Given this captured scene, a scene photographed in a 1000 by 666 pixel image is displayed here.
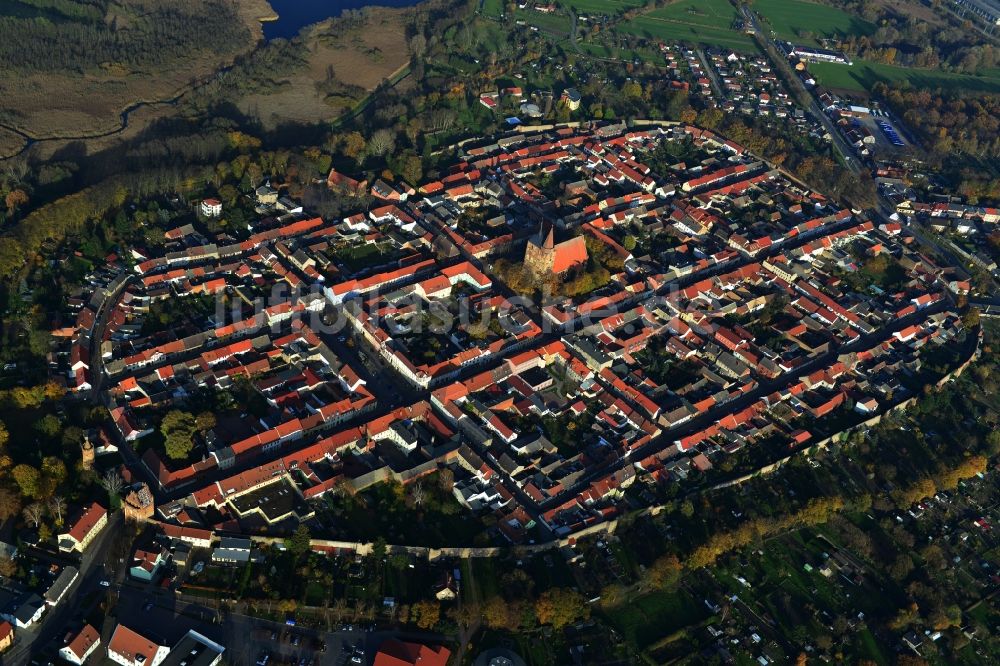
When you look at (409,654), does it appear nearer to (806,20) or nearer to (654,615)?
(654,615)

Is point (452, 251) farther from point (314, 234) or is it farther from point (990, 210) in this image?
point (990, 210)

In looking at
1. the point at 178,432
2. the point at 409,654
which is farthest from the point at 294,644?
the point at 178,432

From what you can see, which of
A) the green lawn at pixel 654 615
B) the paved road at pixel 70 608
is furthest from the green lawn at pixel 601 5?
the paved road at pixel 70 608

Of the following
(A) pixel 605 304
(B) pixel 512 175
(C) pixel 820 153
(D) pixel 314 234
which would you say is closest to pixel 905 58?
(C) pixel 820 153

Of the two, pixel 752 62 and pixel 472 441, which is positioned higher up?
pixel 752 62

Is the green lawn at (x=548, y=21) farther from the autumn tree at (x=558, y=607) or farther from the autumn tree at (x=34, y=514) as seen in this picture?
the autumn tree at (x=34, y=514)
